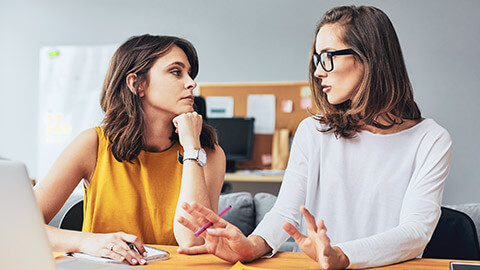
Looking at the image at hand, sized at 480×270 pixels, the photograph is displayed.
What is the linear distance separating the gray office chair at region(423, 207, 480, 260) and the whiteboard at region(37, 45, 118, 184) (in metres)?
3.79

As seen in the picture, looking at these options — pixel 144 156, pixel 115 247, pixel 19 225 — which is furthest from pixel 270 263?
pixel 144 156

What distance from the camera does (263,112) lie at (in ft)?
15.0

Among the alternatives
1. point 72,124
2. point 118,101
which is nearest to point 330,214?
point 118,101

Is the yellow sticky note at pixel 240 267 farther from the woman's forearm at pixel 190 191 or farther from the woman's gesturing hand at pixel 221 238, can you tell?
the woman's forearm at pixel 190 191

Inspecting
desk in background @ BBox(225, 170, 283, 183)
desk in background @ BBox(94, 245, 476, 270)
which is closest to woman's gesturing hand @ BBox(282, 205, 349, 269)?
desk in background @ BBox(94, 245, 476, 270)

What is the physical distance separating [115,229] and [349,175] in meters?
0.73

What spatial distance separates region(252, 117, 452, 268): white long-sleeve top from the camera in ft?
3.94

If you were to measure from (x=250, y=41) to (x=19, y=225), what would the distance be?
13.7 feet

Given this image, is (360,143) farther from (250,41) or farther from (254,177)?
(250,41)

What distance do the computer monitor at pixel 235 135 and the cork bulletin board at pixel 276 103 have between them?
145mm

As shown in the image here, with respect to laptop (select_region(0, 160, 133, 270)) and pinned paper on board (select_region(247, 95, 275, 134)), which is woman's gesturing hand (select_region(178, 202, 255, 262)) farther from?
pinned paper on board (select_region(247, 95, 275, 134))

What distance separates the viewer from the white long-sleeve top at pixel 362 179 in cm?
120

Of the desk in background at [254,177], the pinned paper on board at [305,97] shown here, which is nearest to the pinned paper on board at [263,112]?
the pinned paper on board at [305,97]

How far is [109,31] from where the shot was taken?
4.89 meters
